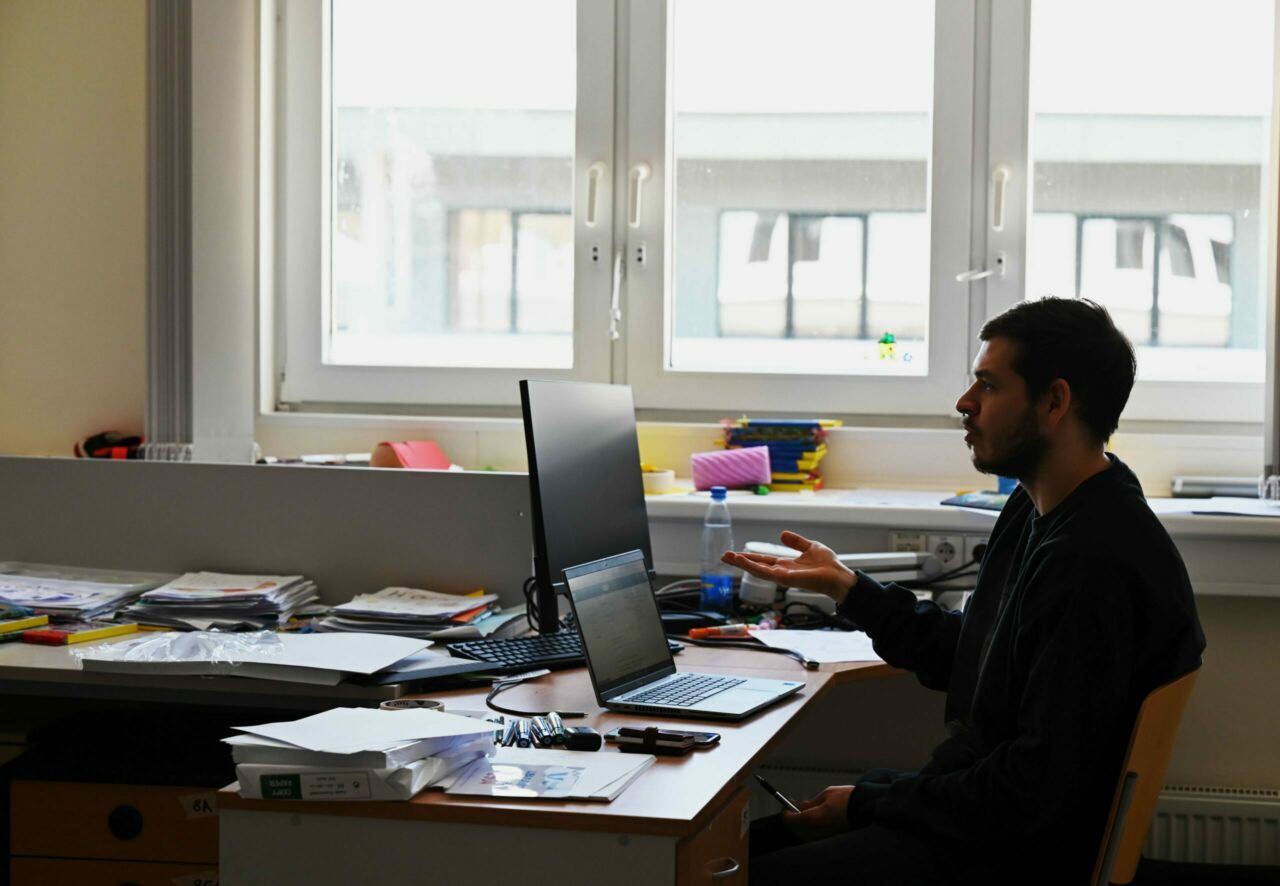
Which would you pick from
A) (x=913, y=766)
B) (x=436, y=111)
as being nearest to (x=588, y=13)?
(x=436, y=111)

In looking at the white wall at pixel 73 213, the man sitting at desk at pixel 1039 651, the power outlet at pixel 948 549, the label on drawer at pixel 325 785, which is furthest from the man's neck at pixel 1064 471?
the white wall at pixel 73 213

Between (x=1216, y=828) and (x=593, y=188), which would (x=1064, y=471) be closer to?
(x=1216, y=828)

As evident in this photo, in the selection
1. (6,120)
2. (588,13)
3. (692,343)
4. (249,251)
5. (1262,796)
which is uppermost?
(588,13)

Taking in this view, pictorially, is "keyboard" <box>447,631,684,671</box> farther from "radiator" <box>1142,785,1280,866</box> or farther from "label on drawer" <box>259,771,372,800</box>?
"radiator" <box>1142,785,1280,866</box>

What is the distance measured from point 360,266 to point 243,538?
1.13 m

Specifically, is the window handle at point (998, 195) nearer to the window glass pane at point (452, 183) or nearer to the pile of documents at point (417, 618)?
the window glass pane at point (452, 183)

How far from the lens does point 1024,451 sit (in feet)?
6.03

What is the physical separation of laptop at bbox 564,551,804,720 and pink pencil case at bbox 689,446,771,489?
102cm

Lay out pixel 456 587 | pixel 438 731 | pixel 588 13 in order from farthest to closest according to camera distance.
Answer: pixel 588 13
pixel 456 587
pixel 438 731

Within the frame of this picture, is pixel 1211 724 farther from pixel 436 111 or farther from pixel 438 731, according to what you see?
pixel 436 111

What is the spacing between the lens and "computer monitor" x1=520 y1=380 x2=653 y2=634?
6.88 ft

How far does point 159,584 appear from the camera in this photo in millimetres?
2604

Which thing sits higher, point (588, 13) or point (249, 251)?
point (588, 13)

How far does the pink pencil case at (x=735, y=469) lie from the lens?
3.12 m
